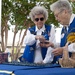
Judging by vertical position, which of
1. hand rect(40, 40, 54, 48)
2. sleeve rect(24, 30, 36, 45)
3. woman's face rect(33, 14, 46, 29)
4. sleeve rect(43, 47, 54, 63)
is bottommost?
sleeve rect(43, 47, 54, 63)

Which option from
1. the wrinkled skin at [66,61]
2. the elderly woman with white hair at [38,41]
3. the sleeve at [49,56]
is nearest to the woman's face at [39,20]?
the elderly woman with white hair at [38,41]

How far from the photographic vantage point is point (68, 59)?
148cm

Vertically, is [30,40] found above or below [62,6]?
below

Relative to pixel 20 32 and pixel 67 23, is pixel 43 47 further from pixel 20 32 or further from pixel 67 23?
pixel 20 32

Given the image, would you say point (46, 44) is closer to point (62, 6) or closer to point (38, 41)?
point (38, 41)

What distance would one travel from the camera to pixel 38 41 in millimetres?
1915

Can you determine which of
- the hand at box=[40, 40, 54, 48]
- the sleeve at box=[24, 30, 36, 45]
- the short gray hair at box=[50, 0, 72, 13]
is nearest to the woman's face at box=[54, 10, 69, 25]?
the short gray hair at box=[50, 0, 72, 13]

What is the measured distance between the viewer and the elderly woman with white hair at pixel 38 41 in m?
1.92

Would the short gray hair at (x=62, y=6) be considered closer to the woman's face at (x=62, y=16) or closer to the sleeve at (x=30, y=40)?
the woman's face at (x=62, y=16)

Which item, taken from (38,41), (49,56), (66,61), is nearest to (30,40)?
(38,41)

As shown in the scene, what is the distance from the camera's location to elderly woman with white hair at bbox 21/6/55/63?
1922mm

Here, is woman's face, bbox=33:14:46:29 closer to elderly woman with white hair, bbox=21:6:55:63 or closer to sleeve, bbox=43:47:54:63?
elderly woman with white hair, bbox=21:6:55:63

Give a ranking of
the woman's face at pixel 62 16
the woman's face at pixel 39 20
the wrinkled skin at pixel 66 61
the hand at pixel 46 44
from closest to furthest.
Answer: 1. the wrinkled skin at pixel 66 61
2. the woman's face at pixel 62 16
3. the hand at pixel 46 44
4. the woman's face at pixel 39 20

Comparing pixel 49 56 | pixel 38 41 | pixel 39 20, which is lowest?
pixel 49 56
